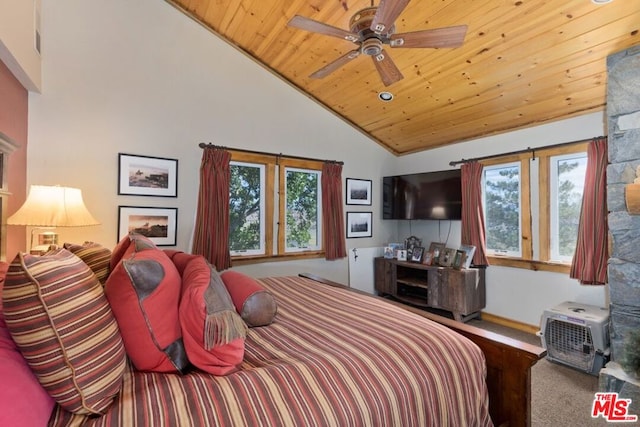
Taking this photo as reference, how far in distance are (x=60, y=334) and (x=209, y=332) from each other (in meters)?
0.41

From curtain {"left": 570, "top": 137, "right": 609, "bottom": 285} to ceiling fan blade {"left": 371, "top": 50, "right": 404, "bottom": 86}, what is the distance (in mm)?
2169

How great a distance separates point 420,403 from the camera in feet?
3.78

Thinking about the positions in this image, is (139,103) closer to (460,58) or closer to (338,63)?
(338,63)

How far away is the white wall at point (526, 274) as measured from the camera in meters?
3.08

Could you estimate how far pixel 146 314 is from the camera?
1.02m

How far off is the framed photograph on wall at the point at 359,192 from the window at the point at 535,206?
161 centimetres

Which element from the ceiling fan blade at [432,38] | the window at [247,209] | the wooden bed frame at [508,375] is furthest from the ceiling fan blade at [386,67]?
the window at [247,209]

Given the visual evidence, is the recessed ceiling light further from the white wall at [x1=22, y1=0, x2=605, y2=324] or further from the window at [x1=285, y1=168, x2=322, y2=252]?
the window at [x1=285, y1=168, x2=322, y2=252]

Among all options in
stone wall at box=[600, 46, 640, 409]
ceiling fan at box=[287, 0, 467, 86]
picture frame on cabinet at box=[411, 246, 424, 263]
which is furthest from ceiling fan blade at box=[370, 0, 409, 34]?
picture frame on cabinet at box=[411, 246, 424, 263]

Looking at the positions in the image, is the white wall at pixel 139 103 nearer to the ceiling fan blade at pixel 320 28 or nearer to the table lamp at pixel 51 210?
the table lamp at pixel 51 210

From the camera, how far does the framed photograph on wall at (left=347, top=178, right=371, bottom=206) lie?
4566 mm

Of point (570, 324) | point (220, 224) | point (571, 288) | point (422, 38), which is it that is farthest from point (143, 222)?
point (571, 288)

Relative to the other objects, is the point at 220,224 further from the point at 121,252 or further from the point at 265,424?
the point at 265,424

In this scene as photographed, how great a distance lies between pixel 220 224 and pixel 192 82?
1.61m
